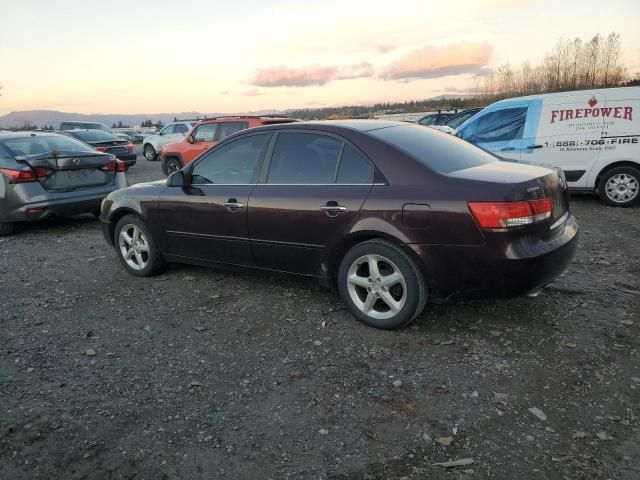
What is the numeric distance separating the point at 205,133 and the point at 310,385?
33.6ft

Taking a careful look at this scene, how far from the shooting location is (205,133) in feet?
40.3

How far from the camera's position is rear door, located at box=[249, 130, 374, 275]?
3768 millimetres

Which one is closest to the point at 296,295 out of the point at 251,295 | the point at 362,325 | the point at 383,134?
the point at 251,295

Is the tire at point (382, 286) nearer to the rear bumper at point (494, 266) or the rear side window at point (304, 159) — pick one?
the rear bumper at point (494, 266)

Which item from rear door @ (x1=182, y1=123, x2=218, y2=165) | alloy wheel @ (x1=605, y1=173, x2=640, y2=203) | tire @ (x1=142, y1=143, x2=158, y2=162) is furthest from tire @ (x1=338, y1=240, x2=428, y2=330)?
tire @ (x1=142, y1=143, x2=158, y2=162)

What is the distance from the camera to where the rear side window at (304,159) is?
3966 millimetres

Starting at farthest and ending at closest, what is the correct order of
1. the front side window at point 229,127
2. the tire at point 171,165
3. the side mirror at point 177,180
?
the tire at point 171,165, the front side window at point 229,127, the side mirror at point 177,180

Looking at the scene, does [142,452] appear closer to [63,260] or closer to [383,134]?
[383,134]

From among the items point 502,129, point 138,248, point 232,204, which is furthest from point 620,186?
point 138,248

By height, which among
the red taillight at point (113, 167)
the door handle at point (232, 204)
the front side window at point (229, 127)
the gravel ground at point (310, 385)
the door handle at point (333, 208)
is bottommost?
the gravel ground at point (310, 385)

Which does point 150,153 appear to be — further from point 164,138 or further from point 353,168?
point 353,168

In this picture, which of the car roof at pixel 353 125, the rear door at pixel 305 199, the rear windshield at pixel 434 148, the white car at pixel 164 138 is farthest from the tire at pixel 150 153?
the rear windshield at pixel 434 148

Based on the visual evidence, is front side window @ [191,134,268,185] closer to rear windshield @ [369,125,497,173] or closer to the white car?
rear windshield @ [369,125,497,173]

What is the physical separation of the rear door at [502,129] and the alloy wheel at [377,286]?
5.29m
